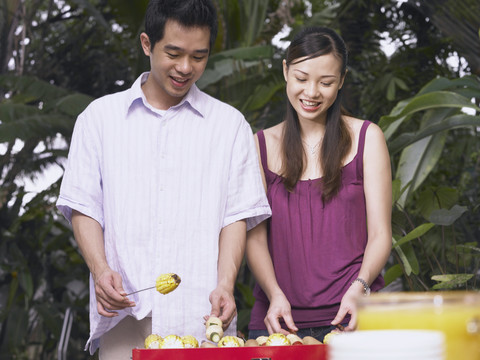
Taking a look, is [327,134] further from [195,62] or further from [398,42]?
[398,42]

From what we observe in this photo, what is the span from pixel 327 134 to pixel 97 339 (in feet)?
2.60

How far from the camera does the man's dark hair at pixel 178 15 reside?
5.46 feet

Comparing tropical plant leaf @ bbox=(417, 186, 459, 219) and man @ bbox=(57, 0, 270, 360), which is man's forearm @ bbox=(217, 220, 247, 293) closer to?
man @ bbox=(57, 0, 270, 360)

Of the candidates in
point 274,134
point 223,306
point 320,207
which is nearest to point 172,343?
point 223,306

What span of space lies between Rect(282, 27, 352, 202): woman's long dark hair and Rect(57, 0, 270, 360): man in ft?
0.56

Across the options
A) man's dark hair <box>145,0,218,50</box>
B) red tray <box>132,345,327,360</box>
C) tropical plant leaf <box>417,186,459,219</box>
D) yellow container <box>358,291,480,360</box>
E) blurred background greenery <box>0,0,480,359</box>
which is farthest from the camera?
blurred background greenery <box>0,0,480,359</box>

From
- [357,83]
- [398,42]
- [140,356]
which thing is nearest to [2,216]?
[357,83]

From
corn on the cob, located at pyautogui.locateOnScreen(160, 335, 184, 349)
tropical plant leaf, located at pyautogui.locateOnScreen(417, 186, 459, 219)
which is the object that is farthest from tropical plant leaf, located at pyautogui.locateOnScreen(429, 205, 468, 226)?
corn on the cob, located at pyautogui.locateOnScreen(160, 335, 184, 349)

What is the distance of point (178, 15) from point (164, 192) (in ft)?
1.39

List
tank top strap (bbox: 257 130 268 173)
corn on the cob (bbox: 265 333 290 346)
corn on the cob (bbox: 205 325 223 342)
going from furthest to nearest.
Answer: tank top strap (bbox: 257 130 268 173) → corn on the cob (bbox: 205 325 223 342) → corn on the cob (bbox: 265 333 290 346)

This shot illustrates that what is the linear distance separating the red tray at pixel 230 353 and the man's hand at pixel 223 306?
32cm

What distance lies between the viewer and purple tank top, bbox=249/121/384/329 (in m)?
1.71

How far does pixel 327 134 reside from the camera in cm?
188

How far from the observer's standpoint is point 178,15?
167cm
